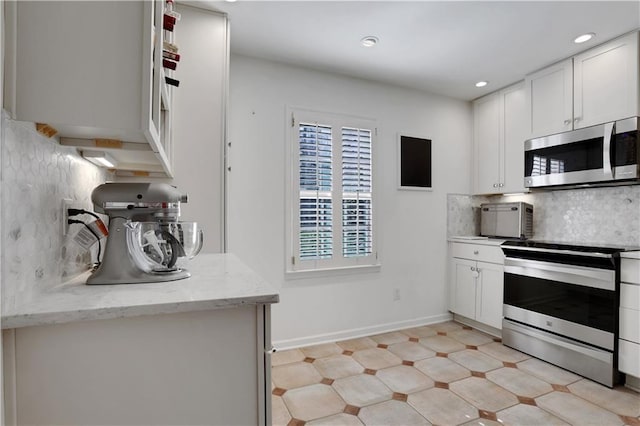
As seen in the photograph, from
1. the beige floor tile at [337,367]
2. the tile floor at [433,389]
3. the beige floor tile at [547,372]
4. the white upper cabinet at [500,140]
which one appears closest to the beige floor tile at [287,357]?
the tile floor at [433,389]

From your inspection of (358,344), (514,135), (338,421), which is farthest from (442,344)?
(514,135)

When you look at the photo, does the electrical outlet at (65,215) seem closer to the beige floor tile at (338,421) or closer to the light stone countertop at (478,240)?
the beige floor tile at (338,421)

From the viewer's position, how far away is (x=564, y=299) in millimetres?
2451

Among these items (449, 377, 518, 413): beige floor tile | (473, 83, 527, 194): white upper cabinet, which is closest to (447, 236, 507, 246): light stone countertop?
(473, 83, 527, 194): white upper cabinet

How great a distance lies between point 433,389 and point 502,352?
38.6 inches

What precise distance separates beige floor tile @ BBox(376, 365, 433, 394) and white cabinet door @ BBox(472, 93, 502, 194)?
2104 millimetres

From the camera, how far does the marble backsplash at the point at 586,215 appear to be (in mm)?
2557

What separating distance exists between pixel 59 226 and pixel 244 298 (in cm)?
65

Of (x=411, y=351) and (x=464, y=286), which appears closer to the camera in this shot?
(x=411, y=351)

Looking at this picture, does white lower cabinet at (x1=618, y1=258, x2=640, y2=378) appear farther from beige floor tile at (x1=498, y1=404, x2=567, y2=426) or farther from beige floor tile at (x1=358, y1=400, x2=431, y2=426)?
beige floor tile at (x1=358, y1=400, x2=431, y2=426)

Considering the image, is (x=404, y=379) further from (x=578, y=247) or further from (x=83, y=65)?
(x=83, y=65)

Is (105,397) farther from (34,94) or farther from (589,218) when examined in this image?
(589,218)

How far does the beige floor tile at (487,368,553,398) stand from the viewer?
6.88 ft

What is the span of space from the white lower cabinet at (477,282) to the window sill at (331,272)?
3.03 ft
